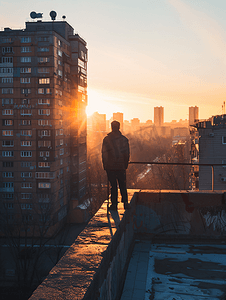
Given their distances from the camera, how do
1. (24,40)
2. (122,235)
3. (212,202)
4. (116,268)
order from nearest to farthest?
(116,268), (122,235), (212,202), (24,40)

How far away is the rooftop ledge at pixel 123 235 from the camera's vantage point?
2523 millimetres

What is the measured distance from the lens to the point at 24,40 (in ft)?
130

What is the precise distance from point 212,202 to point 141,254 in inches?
81.5

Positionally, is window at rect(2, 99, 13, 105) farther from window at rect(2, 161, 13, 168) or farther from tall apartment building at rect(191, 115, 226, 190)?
tall apartment building at rect(191, 115, 226, 190)

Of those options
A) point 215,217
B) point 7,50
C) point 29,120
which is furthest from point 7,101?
point 215,217

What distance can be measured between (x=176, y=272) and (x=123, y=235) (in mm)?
1070

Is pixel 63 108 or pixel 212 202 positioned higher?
pixel 63 108

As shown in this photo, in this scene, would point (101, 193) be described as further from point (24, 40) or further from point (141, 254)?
point (141, 254)

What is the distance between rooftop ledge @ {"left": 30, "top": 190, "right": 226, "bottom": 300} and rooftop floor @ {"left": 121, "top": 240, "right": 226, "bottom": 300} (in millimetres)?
157

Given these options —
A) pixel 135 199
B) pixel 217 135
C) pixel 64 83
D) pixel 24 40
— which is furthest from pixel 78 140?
pixel 135 199

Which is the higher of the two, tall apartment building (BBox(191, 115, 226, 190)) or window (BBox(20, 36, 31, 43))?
window (BBox(20, 36, 31, 43))

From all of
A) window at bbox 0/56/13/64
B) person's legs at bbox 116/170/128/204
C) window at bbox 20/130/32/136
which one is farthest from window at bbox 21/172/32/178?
person's legs at bbox 116/170/128/204

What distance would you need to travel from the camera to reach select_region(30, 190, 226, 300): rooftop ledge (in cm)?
252

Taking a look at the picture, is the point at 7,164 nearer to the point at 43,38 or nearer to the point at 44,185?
the point at 44,185
